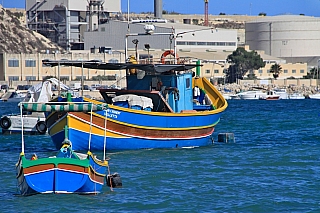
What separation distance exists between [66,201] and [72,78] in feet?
304

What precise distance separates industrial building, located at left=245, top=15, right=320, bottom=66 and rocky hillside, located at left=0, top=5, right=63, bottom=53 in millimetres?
41332

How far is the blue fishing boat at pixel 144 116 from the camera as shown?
1185 inches

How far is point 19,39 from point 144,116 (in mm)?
110880

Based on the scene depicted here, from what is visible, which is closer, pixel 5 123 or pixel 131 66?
pixel 131 66

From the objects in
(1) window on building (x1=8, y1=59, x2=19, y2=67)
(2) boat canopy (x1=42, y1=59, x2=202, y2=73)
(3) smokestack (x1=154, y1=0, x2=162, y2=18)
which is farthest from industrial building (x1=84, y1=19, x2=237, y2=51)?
(2) boat canopy (x1=42, y1=59, x2=202, y2=73)

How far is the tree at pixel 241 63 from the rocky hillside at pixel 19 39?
29451 mm

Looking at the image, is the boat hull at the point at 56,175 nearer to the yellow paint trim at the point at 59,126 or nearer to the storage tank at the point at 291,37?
the yellow paint trim at the point at 59,126

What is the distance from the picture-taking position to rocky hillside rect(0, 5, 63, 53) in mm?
135750

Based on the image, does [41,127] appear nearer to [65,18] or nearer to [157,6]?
[65,18]

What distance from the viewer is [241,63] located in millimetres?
128750

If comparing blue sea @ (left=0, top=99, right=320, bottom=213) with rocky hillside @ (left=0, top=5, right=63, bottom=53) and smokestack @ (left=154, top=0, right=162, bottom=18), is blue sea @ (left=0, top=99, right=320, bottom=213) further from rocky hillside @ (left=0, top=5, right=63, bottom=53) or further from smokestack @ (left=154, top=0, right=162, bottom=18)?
smokestack @ (left=154, top=0, right=162, bottom=18)

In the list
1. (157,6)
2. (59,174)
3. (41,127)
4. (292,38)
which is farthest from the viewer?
(292,38)

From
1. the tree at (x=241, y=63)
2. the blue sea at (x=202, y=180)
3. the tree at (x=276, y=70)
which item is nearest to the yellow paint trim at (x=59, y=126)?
the blue sea at (x=202, y=180)

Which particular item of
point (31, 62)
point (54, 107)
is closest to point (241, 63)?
point (31, 62)
